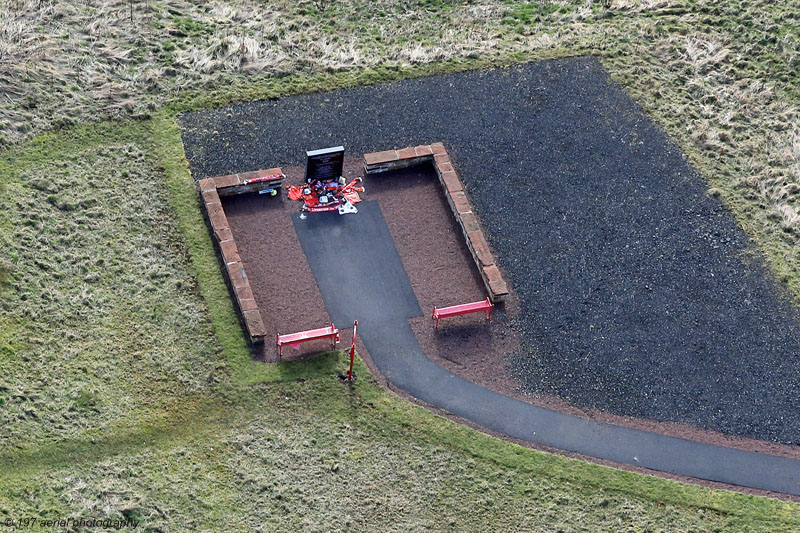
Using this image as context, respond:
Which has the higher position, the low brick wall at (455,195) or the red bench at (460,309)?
the low brick wall at (455,195)

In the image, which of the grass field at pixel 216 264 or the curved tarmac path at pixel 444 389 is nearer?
the grass field at pixel 216 264

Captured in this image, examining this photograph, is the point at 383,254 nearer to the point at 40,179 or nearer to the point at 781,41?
the point at 40,179

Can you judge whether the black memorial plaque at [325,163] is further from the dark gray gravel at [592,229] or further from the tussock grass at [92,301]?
the tussock grass at [92,301]

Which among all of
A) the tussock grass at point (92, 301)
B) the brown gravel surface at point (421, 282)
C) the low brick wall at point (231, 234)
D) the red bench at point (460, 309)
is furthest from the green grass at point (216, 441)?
the red bench at point (460, 309)

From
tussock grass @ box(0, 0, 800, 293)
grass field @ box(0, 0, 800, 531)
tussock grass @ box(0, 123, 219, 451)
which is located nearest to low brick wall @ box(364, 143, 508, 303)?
grass field @ box(0, 0, 800, 531)

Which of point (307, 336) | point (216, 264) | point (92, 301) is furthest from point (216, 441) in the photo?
point (216, 264)

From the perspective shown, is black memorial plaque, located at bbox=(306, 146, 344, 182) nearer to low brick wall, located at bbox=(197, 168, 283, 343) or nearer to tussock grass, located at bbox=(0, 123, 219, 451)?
low brick wall, located at bbox=(197, 168, 283, 343)

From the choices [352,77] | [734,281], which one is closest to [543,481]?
[734,281]
